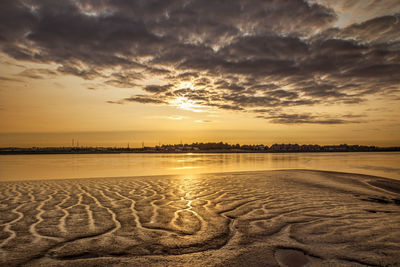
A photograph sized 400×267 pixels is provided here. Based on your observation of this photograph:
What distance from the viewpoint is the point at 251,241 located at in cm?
463

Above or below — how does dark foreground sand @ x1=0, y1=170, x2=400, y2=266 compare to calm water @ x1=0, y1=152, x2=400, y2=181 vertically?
above

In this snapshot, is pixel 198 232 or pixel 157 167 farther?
pixel 157 167

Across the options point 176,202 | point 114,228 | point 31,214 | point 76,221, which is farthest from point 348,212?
point 31,214

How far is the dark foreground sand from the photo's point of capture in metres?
3.87

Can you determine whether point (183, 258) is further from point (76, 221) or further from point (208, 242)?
point (76, 221)

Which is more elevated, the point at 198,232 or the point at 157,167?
the point at 198,232

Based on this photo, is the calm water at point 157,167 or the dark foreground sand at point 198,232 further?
the calm water at point 157,167

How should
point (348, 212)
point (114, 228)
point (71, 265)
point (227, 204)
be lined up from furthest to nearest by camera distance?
point (227, 204), point (348, 212), point (114, 228), point (71, 265)

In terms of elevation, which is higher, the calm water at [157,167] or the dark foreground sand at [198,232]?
the dark foreground sand at [198,232]

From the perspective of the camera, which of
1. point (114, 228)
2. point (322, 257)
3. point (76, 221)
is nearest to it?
point (322, 257)

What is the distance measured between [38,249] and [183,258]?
264 centimetres

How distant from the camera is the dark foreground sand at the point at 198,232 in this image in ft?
12.7

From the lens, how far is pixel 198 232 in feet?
16.8

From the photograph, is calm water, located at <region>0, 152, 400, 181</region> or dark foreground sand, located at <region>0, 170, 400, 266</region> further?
calm water, located at <region>0, 152, 400, 181</region>
